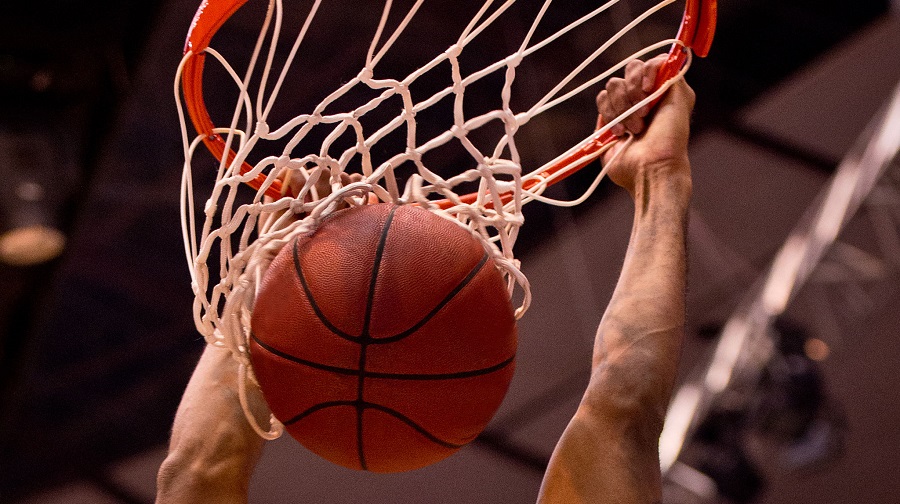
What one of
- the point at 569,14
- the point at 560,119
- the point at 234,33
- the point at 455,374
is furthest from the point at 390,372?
the point at 560,119

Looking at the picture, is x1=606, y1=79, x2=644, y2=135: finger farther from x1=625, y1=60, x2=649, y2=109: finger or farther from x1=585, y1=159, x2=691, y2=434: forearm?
x1=585, y1=159, x2=691, y2=434: forearm

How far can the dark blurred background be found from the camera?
4.05m

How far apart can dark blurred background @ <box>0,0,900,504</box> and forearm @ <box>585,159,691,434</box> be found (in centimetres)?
240

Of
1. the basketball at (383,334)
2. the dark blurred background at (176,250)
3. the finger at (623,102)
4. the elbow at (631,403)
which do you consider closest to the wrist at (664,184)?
the finger at (623,102)

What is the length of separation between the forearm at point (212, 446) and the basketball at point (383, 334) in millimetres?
361

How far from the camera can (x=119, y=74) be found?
4.09 metres

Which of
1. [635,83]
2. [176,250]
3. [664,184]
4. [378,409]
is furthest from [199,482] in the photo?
[176,250]

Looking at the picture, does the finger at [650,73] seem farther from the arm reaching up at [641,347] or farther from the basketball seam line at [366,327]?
the basketball seam line at [366,327]

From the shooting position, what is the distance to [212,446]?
215 cm

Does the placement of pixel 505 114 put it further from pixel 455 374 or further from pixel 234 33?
pixel 234 33

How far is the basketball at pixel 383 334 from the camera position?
5.62 ft

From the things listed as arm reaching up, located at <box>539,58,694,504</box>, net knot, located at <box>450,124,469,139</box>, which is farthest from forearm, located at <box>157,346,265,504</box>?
net knot, located at <box>450,124,469,139</box>

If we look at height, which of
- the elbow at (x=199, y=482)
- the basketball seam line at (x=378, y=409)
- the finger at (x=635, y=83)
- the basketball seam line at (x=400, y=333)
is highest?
the finger at (x=635, y=83)

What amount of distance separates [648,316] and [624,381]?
14 cm
